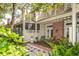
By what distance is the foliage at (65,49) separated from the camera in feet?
9.88

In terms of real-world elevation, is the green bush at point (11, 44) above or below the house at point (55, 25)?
below

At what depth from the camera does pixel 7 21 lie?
3010 mm

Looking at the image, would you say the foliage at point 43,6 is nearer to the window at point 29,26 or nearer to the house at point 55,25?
the house at point 55,25

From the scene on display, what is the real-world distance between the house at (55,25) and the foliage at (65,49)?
82 millimetres

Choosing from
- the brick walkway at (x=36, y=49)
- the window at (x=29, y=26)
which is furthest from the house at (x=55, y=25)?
the brick walkway at (x=36, y=49)

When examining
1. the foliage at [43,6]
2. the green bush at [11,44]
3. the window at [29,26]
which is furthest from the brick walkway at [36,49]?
the foliage at [43,6]

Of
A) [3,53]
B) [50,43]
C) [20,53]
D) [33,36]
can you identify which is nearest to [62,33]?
[50,43]

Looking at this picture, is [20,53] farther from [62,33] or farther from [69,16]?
[69,16]

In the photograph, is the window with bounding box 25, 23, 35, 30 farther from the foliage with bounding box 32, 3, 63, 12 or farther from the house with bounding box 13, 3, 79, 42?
the foliage with bounding box 32, 3, 63, 12

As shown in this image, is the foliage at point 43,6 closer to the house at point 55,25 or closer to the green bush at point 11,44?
the house at point 55,25

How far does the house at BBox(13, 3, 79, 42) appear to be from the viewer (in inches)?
117

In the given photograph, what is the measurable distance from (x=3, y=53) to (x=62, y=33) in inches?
34.9

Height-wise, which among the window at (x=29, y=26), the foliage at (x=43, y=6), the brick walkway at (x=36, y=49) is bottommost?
the brick walkway at (x=36, y=49)

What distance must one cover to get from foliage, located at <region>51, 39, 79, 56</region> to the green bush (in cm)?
42
